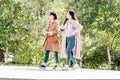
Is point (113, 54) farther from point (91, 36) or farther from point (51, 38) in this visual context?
point (51, 38)

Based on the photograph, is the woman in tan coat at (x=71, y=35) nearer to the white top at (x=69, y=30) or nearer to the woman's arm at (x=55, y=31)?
the white top at (x=69, y=30)

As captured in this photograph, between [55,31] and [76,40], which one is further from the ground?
[55,31]

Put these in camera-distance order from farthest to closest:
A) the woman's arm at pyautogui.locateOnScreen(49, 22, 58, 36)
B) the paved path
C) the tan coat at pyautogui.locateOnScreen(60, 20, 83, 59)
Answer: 1. the woman's arm at pyautogui.locateOnScreen(49, 22, 58, 36)
2. the tan coat at pyautogui.locateOnScreen(60, 20, 83, 59)
3. the paved path

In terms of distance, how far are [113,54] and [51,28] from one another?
18.0 m

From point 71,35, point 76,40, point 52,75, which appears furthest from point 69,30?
point 52,75

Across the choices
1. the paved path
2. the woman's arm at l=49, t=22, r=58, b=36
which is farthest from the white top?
the paved path

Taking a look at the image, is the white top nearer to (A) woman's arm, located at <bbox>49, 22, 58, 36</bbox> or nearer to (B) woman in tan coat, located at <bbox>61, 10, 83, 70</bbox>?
(B) woman in tan coat, located at <bbox>61, 10, 83, 70</bbox>

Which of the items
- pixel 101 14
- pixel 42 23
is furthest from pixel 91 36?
pixel 42 23

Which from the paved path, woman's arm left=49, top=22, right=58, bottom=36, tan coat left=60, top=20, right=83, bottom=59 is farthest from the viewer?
woman's arm left=49, top=22, right=58, bottom=36

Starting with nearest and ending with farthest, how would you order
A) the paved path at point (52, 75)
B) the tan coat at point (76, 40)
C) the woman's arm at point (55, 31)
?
the paved path at point (52, 75) → the tan coat at point (76, 40) → the woman's arm at point (55, 31)

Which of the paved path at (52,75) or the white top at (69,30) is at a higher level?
the white top at (69,30)

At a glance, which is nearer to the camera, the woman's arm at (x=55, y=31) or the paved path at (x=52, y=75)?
the paved path at (x=52, y=75)

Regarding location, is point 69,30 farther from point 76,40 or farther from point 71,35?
point 76,40

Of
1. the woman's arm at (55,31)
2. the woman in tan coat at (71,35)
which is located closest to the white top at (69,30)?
the woman in tan coat at (71,35)
